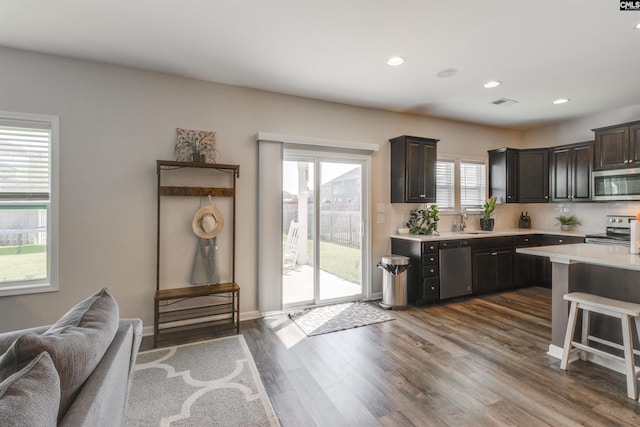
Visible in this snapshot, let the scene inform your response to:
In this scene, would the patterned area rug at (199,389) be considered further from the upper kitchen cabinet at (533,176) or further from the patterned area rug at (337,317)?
the upper kitchen cabinet at (533,176)

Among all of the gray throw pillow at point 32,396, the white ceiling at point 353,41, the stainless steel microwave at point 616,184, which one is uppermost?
the white ceiling at point 353,41

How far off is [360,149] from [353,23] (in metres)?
2.01

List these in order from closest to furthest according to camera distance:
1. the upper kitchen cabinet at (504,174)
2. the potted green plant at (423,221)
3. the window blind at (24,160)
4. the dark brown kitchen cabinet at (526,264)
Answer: the window blind at (24,160)
the potted green plant at (423,221)
the dark brown kitchen cabinet at (526,264)
the upper kitchen cabinet at (504,174)

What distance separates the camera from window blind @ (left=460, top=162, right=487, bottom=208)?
216 inches

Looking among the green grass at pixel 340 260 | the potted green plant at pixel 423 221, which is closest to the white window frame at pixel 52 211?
the green grass at pixel 340 260

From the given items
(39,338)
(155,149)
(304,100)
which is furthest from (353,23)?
(39,338)

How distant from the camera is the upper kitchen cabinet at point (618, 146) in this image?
4.18 meters

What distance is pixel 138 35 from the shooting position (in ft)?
8.68

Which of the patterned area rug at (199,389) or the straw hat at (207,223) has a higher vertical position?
the straw hat at (207,223)

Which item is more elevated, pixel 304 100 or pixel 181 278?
pixel 304 100

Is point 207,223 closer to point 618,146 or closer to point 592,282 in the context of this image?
point 592,282

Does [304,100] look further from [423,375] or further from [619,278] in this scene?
[619,278]

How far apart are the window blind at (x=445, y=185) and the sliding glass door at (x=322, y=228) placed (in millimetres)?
1579

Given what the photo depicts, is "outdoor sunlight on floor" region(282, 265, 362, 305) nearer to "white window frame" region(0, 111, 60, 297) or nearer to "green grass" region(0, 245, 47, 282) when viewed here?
"white window frame" region(0, 111, 60, 297)
